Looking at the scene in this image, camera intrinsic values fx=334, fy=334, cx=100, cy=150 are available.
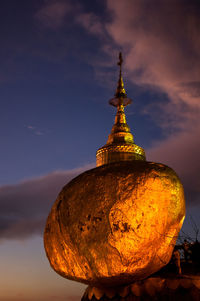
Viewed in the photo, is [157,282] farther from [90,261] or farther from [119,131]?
[119,131]

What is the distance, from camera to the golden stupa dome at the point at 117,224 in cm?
759

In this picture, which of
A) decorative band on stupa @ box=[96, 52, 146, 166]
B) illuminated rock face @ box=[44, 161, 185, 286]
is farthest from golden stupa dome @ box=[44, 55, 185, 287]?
decorative band on stupa @ box=[96, 52, 146, 166]

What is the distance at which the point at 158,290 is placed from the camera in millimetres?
7891

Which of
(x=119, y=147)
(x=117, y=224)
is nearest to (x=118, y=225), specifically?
(x=117, y=224)

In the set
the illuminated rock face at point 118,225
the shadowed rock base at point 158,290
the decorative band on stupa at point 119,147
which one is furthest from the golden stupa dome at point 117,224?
the decorative band on stupa at point 119,147

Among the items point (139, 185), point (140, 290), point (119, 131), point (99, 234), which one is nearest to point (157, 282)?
point (140, 290)

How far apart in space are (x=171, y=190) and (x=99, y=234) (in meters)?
2.05

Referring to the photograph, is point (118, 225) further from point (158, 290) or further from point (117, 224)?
point (158, 290)

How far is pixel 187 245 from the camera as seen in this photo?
988cm

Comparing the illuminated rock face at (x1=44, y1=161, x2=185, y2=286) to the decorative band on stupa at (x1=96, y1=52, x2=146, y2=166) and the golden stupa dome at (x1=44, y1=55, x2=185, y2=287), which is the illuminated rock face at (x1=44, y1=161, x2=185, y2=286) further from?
the decorative band on stupa at (x1=96, y1=52, x2=146, y2=166)

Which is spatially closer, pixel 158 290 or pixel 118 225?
pixel 118 225

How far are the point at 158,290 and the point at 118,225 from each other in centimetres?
188

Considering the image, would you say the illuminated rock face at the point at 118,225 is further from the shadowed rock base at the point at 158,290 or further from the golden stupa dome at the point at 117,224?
the shadowed rock base at the point at 158,290

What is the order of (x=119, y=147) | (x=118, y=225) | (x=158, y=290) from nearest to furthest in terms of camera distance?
(x=118, y=225), (x=158, y=290), (x=119, y=147)
